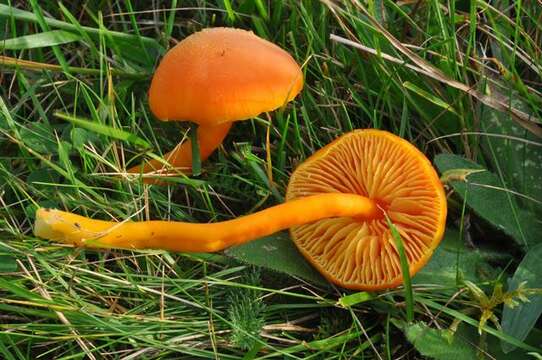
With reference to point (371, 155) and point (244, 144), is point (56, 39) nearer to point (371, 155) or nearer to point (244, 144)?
point (244, 144)

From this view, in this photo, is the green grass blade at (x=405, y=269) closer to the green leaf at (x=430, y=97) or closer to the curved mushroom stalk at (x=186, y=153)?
the green leaf at (x=430, y=97)

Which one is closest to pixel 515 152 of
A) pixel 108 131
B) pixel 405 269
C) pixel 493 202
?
pixel 493 202

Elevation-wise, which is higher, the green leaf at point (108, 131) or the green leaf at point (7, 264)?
the green leaf at point (108, 131)

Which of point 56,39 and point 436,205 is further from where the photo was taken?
point 56,39

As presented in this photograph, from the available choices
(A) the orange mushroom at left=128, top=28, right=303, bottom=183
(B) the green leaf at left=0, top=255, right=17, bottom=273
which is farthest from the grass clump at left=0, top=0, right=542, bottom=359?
(A) the orange mushroom at left=128, top=28, right=303, bottom=183

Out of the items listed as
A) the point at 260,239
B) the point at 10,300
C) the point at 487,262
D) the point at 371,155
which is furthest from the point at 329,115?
the point at 10,300

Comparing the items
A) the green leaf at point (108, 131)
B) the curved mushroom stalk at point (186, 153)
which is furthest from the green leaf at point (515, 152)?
the green leaf at point (108, 131)
